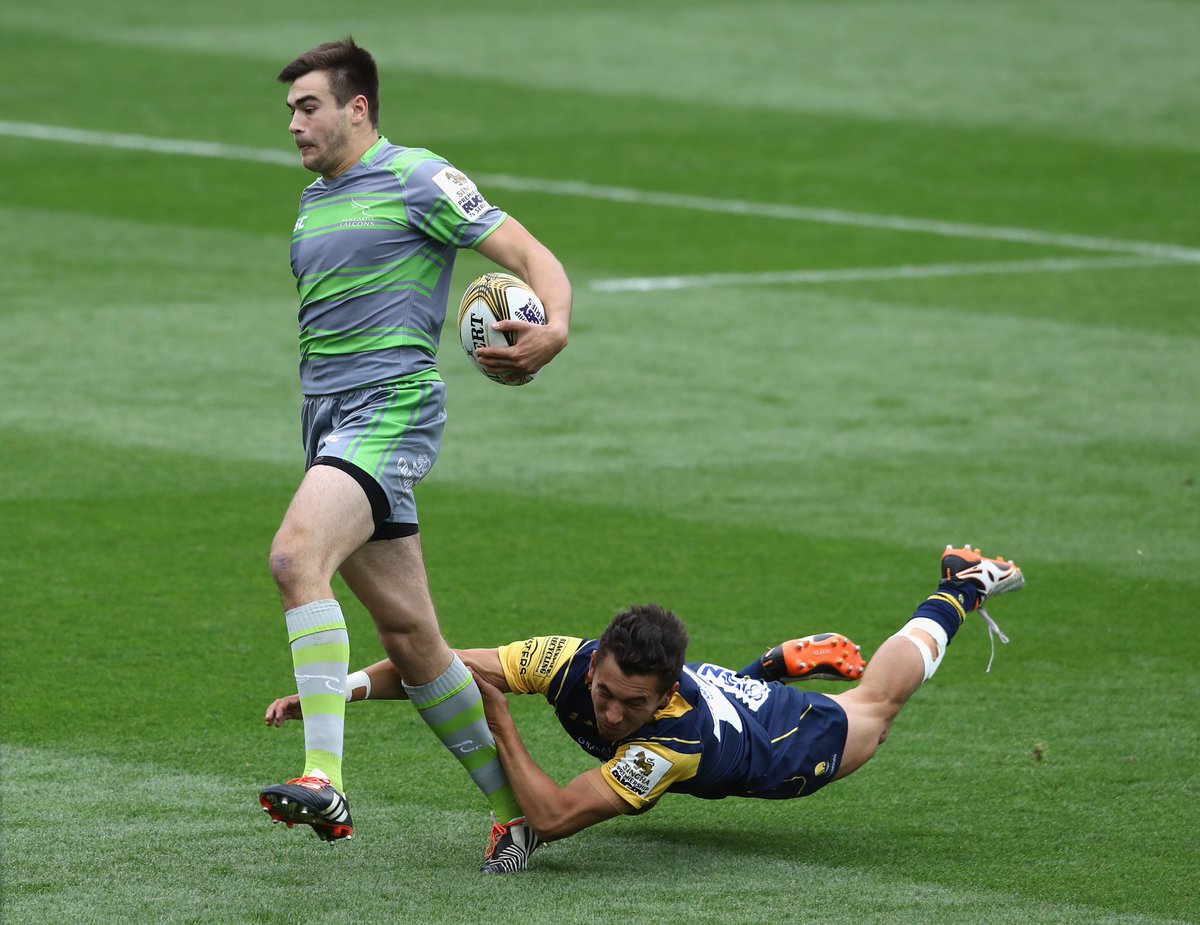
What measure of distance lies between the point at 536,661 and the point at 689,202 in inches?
493

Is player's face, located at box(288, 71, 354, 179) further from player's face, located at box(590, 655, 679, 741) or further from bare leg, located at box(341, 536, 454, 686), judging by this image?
player's face, located at box(590, 655, 679, 741)

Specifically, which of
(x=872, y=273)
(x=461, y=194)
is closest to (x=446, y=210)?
(x=461, y=194)

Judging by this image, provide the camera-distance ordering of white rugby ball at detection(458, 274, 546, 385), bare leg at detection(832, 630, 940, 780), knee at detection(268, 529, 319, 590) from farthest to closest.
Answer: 1. bare leg at detection(832, 630, 940, 780)
2. white rugby ball at detection(458, 274, 546, 385)
3. knee at detection(268, 529, 319, 590)

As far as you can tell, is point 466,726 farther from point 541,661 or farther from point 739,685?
point 739,685

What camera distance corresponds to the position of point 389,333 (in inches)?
233

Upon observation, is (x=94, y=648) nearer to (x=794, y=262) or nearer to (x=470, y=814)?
(x=470, y=814)

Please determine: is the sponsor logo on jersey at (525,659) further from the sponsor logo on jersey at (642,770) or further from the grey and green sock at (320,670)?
the grey and green sock at (320,670)

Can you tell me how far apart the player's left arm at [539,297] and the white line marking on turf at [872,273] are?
908 centimetres

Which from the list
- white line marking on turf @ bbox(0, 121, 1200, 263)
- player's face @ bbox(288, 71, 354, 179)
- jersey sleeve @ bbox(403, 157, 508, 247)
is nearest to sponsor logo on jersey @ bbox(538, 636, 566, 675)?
jersey sleeve @ bbox(403, 157, 508, 247)

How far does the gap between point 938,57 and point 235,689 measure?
19.7 m

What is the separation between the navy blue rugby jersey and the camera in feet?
19.1

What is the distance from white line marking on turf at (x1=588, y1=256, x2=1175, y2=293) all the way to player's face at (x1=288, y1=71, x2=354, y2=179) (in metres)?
8.99

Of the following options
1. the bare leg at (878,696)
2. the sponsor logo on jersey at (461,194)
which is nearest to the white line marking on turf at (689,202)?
the bare leg at (878,696)

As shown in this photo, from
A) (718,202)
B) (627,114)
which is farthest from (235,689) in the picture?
(627,114)
